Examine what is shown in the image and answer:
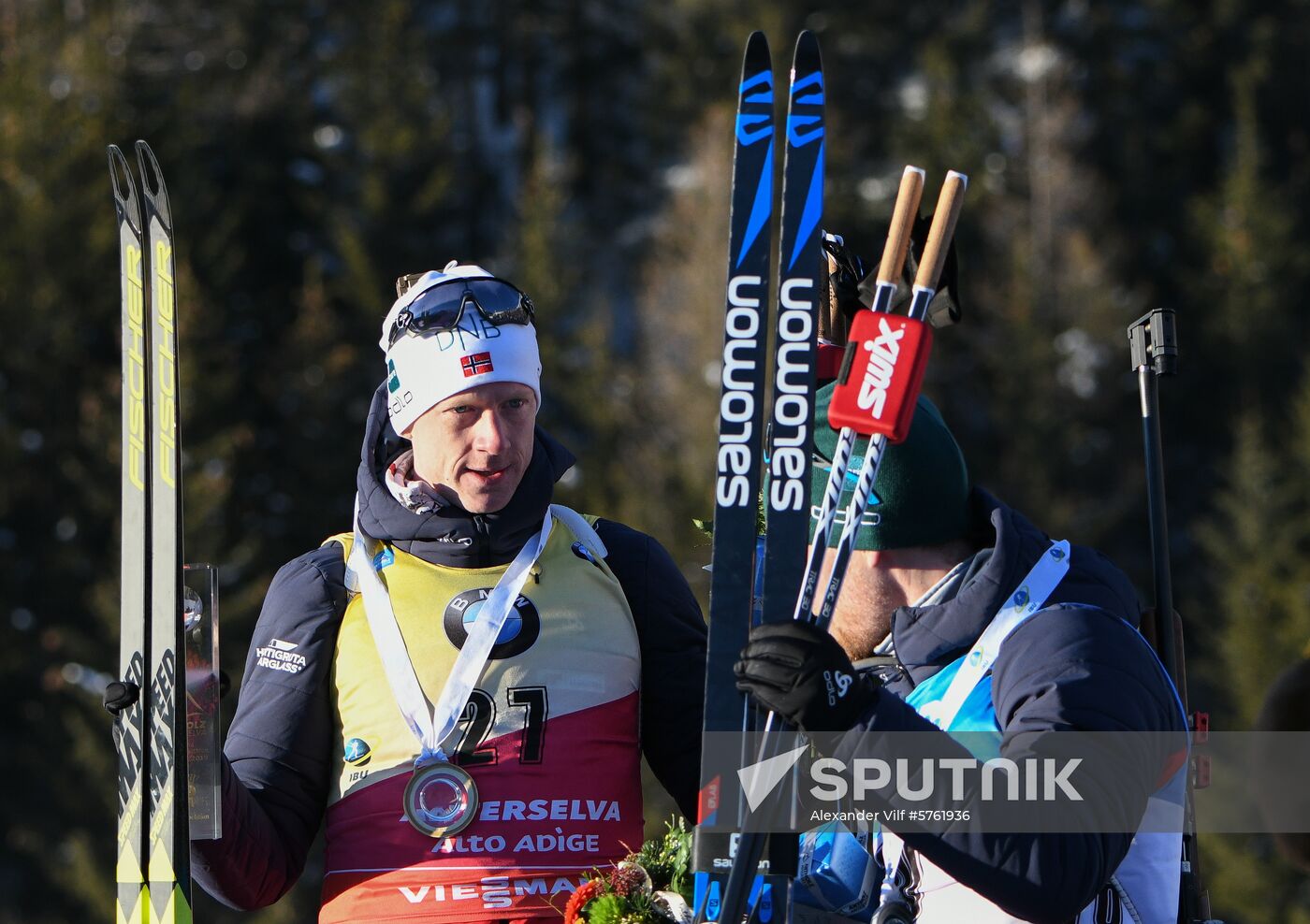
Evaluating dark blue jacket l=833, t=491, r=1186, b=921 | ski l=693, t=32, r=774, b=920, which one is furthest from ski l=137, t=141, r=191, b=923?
dark blue jacket l=833, t=491, r=1186, b=921

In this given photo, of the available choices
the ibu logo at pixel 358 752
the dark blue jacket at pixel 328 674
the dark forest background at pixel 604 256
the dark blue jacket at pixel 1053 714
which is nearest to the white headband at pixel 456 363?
the dark blue jacket at pixel 328 674

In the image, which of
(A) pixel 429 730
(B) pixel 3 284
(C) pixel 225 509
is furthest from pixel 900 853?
(B) pixel 3 284

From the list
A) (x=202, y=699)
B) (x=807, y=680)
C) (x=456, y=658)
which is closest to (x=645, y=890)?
(x=456, y=658)

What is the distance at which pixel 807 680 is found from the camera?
7.36 ft

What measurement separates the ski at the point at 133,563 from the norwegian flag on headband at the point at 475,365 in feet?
1.80

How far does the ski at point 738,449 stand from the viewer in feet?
8.31

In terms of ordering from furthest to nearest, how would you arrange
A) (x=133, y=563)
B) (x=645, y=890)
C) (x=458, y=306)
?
(x=458, y=306) < (x=133, y=563) < (x=645, y=890)

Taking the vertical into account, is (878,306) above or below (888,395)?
above

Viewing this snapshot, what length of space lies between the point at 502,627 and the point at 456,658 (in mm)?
96

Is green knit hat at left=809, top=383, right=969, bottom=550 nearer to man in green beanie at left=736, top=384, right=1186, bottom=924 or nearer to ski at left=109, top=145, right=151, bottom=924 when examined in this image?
man in green beanie at left=736, top=384, right=1186, bottom=924

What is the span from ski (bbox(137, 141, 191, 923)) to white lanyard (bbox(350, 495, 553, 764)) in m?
0.36

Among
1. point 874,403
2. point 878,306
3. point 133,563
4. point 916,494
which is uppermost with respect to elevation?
point 878,306

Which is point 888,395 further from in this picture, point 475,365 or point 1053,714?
point 475,365

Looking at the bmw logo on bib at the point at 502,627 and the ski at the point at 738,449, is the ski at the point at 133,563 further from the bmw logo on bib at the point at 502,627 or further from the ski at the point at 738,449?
the ski at the point at 738,449
